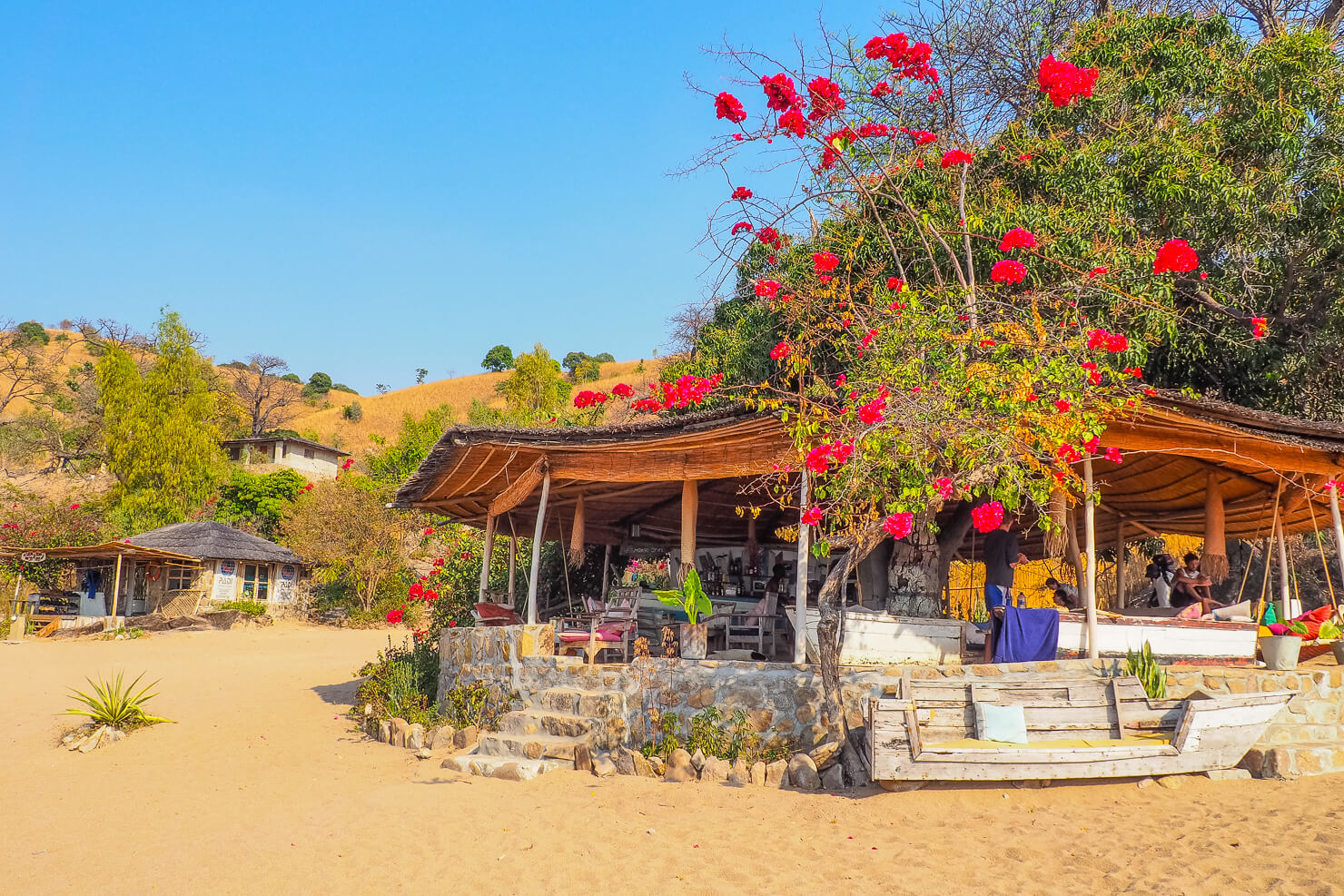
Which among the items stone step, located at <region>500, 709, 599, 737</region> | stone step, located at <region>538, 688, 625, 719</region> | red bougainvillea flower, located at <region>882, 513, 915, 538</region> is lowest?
stone step, located at <region>500, 709, 599, 737</region>

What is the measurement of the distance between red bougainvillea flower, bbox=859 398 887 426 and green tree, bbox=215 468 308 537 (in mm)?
29260

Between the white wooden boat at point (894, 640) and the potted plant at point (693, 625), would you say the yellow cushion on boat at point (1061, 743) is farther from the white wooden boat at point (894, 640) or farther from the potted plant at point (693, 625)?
the potted plant at point (693, 625)

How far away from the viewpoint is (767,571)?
1543 centimetres

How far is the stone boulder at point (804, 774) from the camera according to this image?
6.98 m

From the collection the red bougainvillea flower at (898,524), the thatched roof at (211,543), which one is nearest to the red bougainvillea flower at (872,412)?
the red bougainvillea flower at (898,524)

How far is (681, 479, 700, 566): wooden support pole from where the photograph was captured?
28.3 feet

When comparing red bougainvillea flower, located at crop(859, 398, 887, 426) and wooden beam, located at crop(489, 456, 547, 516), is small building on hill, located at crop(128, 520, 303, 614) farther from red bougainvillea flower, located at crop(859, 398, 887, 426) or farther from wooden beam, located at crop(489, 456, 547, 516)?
red bougainvillea flower, located at crop(859, 398, 887, 426)

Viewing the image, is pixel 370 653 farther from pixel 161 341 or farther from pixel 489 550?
pixel 161 341

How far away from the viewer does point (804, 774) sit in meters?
7.02

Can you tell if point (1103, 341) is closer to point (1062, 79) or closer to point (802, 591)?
point (1062, 79)

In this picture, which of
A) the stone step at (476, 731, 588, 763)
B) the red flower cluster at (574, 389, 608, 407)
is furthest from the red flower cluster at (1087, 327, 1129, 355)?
the stone step at (476, 731, 588, 763)

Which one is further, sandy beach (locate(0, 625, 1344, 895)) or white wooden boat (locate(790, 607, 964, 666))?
white wooden boat (locate(790, 607, 964, 666))

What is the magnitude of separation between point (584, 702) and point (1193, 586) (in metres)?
6.00

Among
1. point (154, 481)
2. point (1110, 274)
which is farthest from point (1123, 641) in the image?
point (154, 481)
